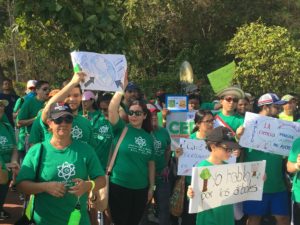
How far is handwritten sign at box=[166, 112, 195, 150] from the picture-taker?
25.1 ft

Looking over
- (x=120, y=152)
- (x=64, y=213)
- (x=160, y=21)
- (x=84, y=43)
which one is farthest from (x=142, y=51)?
(x=64, y=213)

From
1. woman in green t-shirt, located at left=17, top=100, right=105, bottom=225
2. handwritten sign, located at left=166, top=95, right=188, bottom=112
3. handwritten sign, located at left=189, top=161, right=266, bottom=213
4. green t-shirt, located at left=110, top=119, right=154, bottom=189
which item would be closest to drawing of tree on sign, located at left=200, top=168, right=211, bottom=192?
handwritten sign, located at left=189, top=161, right=266, bottom=213

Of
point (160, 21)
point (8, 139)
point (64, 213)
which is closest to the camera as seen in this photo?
point (64, 213)

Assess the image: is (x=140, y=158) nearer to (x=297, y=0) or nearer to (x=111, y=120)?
(x=111, y=120)

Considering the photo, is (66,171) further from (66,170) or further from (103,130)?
(103,130)

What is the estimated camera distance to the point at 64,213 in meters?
3.87

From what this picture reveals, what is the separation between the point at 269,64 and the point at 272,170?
1073 cm

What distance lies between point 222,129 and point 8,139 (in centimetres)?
275

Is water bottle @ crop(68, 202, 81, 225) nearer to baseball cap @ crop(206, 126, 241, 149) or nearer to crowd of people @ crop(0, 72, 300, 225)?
crowd of people @ crop(0, 72, 300, 225)

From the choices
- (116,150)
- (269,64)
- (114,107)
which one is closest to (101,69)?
(114,107)

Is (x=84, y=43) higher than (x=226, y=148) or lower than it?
higher

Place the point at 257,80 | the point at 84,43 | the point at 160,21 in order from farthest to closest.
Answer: the point at 160,21
the point at 257,80
the point at 84,43

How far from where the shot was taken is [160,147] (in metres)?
6.41

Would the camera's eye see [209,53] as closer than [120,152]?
No
